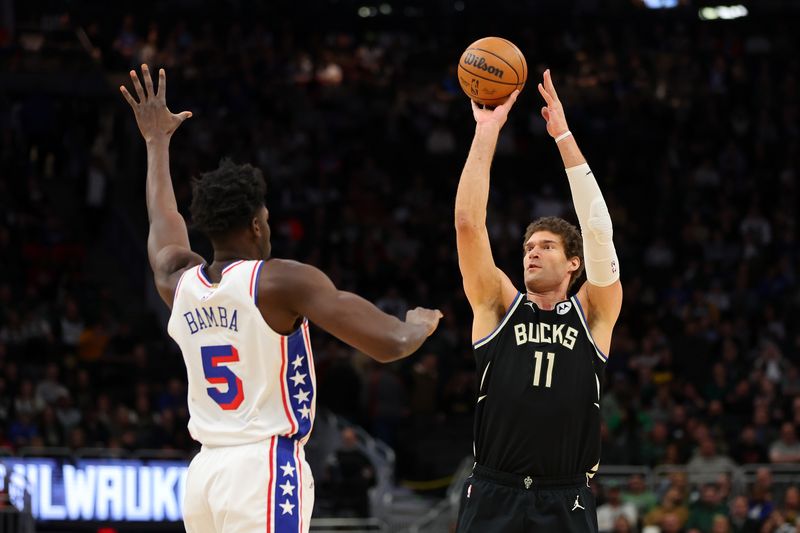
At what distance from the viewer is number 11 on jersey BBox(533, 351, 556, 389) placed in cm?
616

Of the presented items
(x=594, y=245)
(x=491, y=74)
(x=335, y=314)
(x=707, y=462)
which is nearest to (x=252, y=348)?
(x=335, y=314)

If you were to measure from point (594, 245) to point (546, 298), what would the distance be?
38cm

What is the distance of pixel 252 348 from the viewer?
529 cm

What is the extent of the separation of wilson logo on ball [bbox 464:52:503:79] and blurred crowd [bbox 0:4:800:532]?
960 centimetres

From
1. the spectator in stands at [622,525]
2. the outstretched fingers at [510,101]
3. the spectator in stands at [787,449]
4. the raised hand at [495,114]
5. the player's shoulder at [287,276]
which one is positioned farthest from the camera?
the spectator in stands at [787,449]

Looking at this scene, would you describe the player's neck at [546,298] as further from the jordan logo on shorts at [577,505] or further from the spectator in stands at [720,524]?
the spectator in stands at [720,524]

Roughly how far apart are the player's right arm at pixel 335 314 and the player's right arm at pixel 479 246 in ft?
3.52

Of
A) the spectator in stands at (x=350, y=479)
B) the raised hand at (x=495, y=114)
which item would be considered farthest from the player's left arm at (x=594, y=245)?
the spectator in stands at (x=350, y=479)

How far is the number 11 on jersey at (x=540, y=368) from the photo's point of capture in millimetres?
6164

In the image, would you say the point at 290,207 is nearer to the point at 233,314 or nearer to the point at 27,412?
the point at 27,412

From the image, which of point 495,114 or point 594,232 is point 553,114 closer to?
point 495,114

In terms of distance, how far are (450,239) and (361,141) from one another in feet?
12.2

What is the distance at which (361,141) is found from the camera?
83.3ft

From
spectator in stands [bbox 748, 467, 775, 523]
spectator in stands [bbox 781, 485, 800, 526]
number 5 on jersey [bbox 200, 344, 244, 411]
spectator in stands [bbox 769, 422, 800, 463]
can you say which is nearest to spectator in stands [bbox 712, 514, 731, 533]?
spectator in stands [bbox 748, 467, 775, 523]
